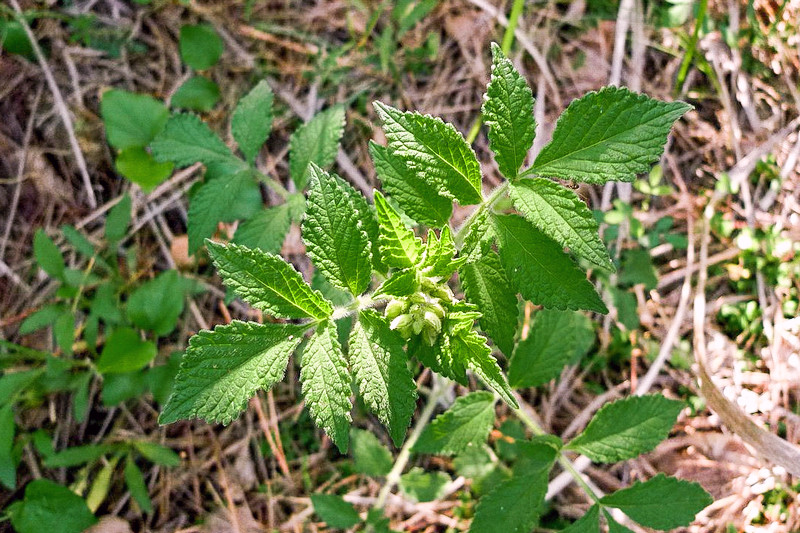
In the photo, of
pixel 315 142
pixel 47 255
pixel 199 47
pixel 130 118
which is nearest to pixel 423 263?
pixel 315 142

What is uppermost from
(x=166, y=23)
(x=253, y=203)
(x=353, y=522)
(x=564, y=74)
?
(x=166, y=23)

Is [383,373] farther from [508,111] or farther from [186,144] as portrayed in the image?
[186,144]

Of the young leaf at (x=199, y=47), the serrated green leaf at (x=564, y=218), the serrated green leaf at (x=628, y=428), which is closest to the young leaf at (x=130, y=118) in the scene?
the young leaf at (x=199, y=47)

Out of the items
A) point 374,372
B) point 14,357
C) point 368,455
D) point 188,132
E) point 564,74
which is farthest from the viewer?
point 564,74

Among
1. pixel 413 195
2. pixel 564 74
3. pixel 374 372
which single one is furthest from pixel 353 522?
pixel 564 74

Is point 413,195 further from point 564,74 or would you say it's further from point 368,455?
point 564,74

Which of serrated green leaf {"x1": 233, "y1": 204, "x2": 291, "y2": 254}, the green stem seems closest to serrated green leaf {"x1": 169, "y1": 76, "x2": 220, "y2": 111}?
serrated green leaf {"x1": 233, "y1": 204, "x2": 291, "y2": 254}
